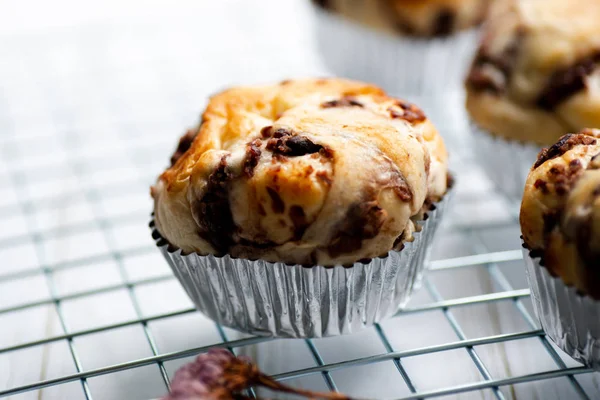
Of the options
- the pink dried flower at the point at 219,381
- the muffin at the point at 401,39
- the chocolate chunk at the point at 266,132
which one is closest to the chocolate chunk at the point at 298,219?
the chocolate chunk at the point at 266,132

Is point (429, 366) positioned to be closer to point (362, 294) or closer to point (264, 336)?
point (362, 294)

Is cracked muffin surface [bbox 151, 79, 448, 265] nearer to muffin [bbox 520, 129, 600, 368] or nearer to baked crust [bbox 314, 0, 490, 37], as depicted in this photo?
muffin [bbox 520, 129, 600, 368]

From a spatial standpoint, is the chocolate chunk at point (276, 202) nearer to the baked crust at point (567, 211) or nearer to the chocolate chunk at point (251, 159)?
the chocolate chunk at point (251, 159)

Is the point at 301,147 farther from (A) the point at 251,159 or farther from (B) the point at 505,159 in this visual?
(B) the point at 505,159

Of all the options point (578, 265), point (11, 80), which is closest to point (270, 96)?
point (578, 265)

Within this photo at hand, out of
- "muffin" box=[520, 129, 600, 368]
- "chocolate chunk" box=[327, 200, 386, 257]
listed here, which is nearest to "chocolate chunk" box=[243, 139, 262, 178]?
"chocolate chunk" box=[327, 200, 386, 257]
